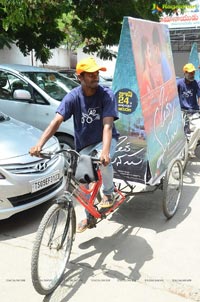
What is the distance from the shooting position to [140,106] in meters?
4.10

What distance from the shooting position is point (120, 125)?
14.2 ft

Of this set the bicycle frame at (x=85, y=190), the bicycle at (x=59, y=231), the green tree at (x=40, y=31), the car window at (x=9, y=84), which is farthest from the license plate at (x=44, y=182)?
the green tree at (x=40, y=31)

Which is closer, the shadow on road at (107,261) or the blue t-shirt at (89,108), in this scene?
the shadow on road at (107,261)

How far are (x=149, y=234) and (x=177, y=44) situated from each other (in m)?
32.6

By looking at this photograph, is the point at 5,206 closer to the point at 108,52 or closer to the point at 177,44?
the point at 108,52

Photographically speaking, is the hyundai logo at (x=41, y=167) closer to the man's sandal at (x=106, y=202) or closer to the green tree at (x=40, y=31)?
the man's sandal at (x=106, y=202)

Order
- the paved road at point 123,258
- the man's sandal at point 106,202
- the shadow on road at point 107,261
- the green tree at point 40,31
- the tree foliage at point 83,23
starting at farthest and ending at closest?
the tree foliage at point 83,23, the green tree at point 40,31, the man's sandal at point 106,202, the shadow on road at point 107,261, the paved road at point 123,258

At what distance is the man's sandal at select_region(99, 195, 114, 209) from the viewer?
3773 mm

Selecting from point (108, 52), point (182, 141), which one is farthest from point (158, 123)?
point (108, 52)

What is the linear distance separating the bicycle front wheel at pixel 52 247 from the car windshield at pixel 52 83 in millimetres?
3497

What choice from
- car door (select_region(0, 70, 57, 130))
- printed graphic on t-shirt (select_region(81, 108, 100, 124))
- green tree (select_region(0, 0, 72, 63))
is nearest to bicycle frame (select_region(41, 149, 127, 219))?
printed graphic on t-shirt (select_region(81, 108, 100, 124))

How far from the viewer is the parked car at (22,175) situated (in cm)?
390

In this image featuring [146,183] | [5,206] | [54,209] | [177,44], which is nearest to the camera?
[54,209]

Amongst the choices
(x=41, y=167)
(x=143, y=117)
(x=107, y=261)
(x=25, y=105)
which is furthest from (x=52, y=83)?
(x=107, y=261)
